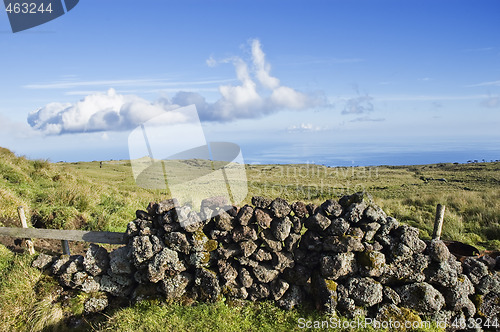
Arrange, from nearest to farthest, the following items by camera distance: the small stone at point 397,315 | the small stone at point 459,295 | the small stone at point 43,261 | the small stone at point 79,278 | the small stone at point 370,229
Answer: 1. the small stone at point 397,315
2. the small stone at point 459,295
3. the small stone at point 370,229
4. the small stone at point 79,278
5. the small stone at point 43,261

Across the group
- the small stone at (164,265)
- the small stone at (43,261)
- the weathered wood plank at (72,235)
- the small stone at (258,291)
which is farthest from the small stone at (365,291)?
the small stone at (43,261)

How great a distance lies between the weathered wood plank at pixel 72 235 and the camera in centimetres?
688

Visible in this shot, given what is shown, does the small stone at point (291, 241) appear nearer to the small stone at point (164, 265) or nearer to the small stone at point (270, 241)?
the small stone at point (270, 241)

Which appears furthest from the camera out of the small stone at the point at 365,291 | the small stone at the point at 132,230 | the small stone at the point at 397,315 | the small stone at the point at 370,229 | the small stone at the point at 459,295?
the small stone at the point at 132,230

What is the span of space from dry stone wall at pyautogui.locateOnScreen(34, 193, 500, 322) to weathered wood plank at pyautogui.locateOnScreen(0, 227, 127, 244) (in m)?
0.32

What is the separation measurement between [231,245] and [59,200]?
29.2 feet

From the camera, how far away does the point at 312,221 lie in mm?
6160

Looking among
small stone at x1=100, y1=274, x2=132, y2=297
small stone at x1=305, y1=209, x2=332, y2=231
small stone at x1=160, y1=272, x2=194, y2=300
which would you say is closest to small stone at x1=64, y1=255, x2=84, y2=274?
small stone at x1=100, y1=274, x2=132, y2=297

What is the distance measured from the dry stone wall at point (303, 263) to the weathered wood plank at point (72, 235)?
322mm

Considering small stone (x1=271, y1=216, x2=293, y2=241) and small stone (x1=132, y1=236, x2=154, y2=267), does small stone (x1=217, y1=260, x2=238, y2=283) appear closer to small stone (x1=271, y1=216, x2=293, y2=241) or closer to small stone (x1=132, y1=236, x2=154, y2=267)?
small stone (x1=271, y1=216, x2=293, y2=241)

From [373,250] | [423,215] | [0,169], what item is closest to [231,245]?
[373,250]

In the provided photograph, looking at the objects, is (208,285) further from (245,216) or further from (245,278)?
(245,216)

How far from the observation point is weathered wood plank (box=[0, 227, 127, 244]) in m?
6.88

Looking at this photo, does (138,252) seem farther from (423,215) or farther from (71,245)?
(423,215)
